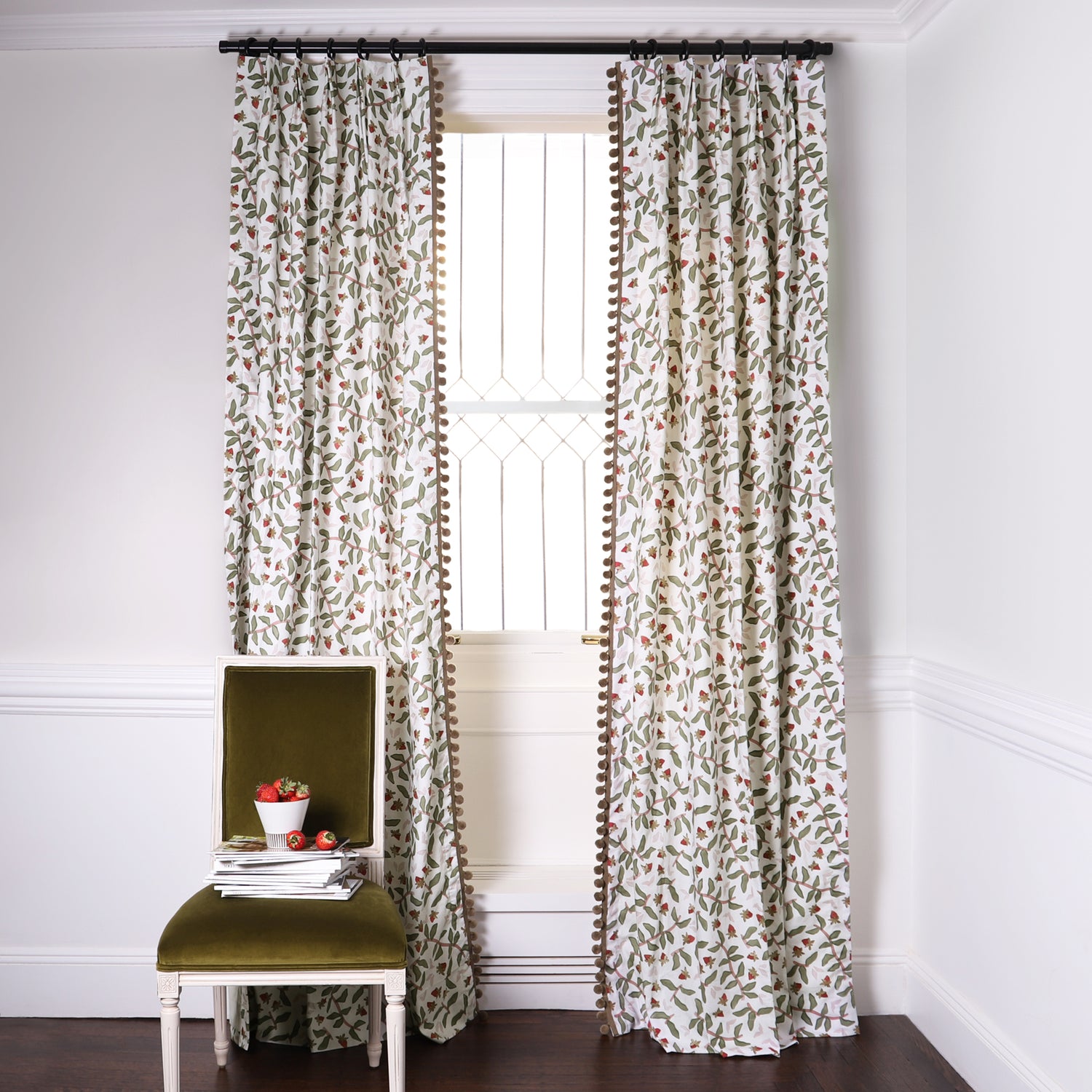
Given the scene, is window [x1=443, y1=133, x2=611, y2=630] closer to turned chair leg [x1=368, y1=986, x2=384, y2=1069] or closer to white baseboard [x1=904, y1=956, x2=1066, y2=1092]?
turned chair leg [x1=368, y1=986, x2=384, y2=1069]

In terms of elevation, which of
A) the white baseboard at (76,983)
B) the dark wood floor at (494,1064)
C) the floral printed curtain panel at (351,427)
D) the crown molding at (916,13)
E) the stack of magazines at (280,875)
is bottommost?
the dark wood floor at (494,1064)

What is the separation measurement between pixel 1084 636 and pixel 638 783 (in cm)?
109

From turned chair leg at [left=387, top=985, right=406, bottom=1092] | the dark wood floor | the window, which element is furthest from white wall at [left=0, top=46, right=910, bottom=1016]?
turned chair leg at [left=387, top=985, right=406, bottom=1092]

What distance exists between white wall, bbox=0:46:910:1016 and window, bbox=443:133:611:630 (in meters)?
0.27

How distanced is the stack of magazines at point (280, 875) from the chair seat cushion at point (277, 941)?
0.07 metres

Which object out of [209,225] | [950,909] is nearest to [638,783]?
[950,909]

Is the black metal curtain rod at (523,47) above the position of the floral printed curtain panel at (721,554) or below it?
above

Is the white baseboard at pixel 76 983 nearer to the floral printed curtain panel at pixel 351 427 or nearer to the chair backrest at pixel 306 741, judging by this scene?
the floral printed curtain panel at pixel 351 427

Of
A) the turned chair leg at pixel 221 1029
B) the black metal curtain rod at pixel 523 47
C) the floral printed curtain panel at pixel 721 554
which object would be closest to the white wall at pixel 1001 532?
the floral printed curtain panel at pixel 721 554

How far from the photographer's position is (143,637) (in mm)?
2570

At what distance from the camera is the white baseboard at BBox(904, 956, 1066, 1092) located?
6.57ft

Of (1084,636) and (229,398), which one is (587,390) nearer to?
(229,398)

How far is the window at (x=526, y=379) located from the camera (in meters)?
2.79

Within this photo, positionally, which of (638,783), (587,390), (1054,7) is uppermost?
(1054,7)
